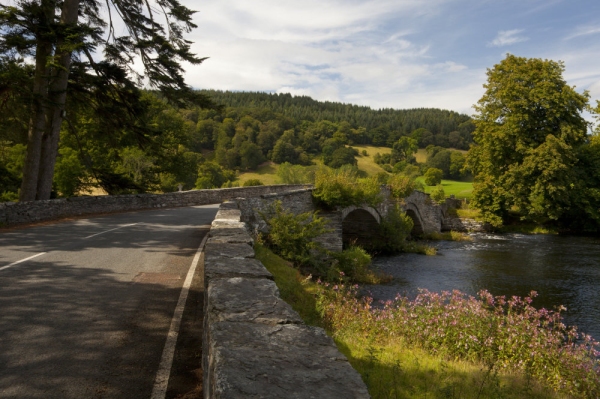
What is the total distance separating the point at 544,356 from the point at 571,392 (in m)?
0.84

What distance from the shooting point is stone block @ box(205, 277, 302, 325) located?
3.19m

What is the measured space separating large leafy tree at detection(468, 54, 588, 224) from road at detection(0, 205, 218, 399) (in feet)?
94.4

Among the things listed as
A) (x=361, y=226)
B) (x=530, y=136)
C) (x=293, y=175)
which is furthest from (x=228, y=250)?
(x=293, y=175)

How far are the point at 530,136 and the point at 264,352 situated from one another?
34983 mm

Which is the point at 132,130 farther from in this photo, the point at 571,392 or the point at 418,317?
the point at 571,392

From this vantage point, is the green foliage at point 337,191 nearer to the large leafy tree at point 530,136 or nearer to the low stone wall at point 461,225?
the large leafy tree at point 530,136

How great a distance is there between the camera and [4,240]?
10242 mm

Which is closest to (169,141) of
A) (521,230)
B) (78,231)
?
(78,231)

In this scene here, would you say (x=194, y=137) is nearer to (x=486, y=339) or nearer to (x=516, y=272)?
(x=516, y=272)

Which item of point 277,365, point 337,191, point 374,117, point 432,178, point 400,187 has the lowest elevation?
point 277,365

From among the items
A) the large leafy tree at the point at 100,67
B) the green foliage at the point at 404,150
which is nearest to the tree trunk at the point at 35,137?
the large leafy tree at the point at 100,67

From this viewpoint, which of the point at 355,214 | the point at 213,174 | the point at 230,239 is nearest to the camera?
the point at 230,239

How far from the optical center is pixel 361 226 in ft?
90.1

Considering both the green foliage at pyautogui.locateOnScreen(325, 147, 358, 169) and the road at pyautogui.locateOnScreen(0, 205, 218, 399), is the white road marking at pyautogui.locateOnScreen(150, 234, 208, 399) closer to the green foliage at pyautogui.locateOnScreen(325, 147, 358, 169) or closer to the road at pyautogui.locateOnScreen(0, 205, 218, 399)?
the road at pyautogui.locateOnScreen(0, 205, 218, 399)
